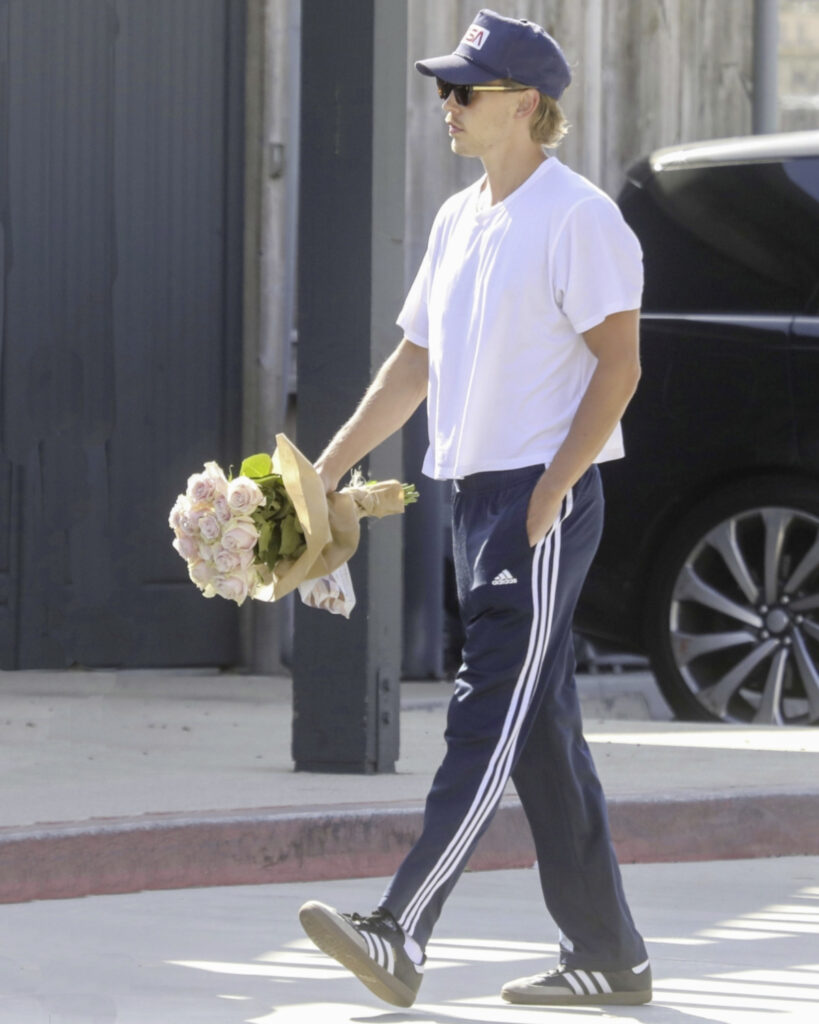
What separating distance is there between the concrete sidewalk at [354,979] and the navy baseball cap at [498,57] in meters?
1.68

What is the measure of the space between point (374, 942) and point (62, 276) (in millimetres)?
5670

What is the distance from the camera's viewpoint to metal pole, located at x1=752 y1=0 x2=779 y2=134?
42.7 feet

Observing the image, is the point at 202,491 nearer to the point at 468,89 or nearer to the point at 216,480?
the point at 216,480

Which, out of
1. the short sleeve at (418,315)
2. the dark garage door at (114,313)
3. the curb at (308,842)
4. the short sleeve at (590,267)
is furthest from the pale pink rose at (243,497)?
the dark garage door at (114,313)

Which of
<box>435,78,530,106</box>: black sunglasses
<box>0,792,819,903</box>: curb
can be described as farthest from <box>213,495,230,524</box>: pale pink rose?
<box>0,792,819,903</box>: curb

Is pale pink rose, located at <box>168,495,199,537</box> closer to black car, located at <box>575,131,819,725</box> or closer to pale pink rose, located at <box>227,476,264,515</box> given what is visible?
pale pink rose, located at <box>227,476,264,515</box>

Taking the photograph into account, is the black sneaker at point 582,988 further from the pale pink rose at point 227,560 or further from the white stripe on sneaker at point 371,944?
the pale pink rose at point 227,560

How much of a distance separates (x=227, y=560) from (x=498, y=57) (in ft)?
3.38

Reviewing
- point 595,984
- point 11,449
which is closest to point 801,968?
point 595,984

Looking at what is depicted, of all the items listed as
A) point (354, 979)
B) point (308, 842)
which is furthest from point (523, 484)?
point (308, 842)

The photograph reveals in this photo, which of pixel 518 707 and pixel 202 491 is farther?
pixel 202 491

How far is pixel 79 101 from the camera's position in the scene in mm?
9305

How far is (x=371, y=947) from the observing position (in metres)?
4.06

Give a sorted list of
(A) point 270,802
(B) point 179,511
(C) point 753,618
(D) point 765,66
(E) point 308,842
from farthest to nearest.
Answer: (D) point 765,66 < (C) point 753,618 < (A) point 270,802 < (E) point 308,842 < (B) point 179,511
